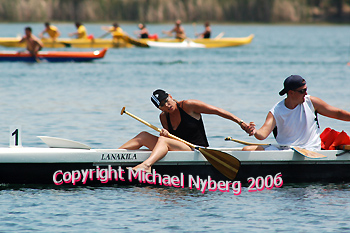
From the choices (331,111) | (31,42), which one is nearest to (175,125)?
(331,111)

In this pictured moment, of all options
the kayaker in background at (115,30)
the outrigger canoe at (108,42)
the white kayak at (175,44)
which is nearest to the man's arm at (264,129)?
the outrigger canoe at (108,42)

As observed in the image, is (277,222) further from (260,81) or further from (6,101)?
(260,81)

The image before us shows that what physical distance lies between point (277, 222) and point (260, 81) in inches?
712

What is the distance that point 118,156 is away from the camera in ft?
30.0

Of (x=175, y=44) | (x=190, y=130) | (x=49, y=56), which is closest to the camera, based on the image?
(x=190, y=130)

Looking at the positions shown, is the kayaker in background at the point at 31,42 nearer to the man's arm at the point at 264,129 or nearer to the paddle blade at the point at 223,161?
the paddle blade at the point at 223,161

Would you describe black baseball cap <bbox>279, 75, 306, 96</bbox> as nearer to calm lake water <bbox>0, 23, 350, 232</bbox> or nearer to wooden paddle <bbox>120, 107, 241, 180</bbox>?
wooden paddle <bbox>120, 107, 241, 180</bbox>

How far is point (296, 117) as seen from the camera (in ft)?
30.1

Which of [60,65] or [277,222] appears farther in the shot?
[60,65]

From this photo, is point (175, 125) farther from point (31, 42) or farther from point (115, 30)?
point (115, 30)

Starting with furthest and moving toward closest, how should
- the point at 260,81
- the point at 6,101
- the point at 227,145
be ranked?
the point at 260,81 < the point at 6,101 < the point at 227,145

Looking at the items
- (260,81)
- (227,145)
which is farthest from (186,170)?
(260,81)

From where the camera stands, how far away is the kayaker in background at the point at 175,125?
9062 mm

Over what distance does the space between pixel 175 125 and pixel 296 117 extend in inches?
61.9
